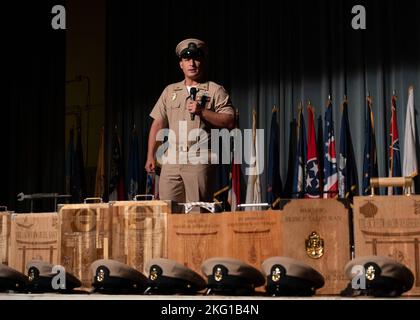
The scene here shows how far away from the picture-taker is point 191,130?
4.34 metres

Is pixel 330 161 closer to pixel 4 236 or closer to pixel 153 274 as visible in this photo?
pixel 4 236

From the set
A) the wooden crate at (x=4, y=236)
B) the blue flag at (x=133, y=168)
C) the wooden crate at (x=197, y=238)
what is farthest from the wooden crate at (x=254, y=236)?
the blue flag at (x=133, y=168)

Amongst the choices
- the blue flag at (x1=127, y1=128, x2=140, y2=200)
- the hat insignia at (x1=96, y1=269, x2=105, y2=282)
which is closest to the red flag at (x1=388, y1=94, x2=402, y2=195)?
the blue flag at (x1=127, y1=128, x2=140, y2=200)

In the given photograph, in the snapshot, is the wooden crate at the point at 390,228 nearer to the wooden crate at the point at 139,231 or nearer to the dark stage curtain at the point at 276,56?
the wooden crate at the point at 139,231

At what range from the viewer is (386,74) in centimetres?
649

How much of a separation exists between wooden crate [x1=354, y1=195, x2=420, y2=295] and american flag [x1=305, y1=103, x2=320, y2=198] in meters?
3.53

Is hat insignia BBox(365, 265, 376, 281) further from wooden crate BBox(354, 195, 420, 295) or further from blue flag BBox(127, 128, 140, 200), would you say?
blue flag BBox(127, 128, 140, 200)

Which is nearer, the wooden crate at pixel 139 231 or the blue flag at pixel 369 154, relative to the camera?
the wooden crate at pixel 139 231

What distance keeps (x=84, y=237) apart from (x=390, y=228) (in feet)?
4.34

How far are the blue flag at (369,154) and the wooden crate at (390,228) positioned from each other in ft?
11.5

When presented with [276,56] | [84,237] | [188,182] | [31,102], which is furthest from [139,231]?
[31,102]

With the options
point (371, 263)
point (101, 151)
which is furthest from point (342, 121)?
point (371, 263)

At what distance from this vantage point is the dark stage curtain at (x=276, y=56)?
21.2ft

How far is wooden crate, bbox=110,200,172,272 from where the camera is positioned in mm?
3127
